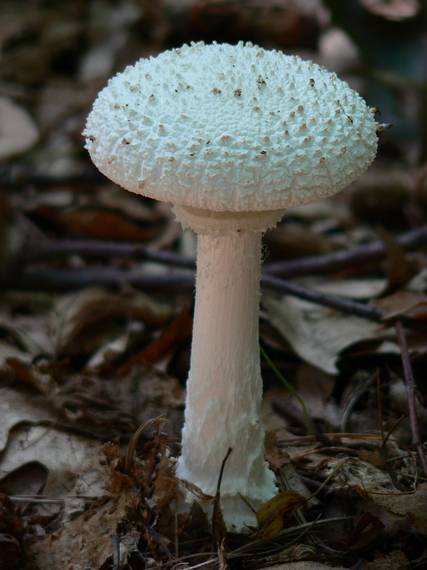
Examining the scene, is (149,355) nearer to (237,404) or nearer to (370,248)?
(237,404)

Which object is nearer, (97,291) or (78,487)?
(78,487)

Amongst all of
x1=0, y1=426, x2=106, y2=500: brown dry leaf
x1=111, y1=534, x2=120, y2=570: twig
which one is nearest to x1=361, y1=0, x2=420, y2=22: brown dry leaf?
x1=0, y1=426, x2=106, y2=500: brown dry leaf

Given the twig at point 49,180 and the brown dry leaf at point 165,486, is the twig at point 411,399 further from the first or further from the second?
the twig at point 49,180

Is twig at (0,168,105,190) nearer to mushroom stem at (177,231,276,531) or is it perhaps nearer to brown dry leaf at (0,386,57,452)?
brown dry leaf at (0,386,57,452)

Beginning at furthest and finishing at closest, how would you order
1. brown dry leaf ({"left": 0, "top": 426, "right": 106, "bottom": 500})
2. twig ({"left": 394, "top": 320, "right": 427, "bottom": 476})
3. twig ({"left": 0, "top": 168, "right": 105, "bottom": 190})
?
twig ({"left": 0, "top": 168, "right": 105, "bottom": 190})
brown dry leaf ({"left": 0, "top": 426, "right": 106, "bottom": 500})
twig ({"left": 394, "top": 320, "right": 427, "bottom": 476})

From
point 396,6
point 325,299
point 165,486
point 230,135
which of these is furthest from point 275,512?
point 396,6

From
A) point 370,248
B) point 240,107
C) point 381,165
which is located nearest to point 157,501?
point 240,107
